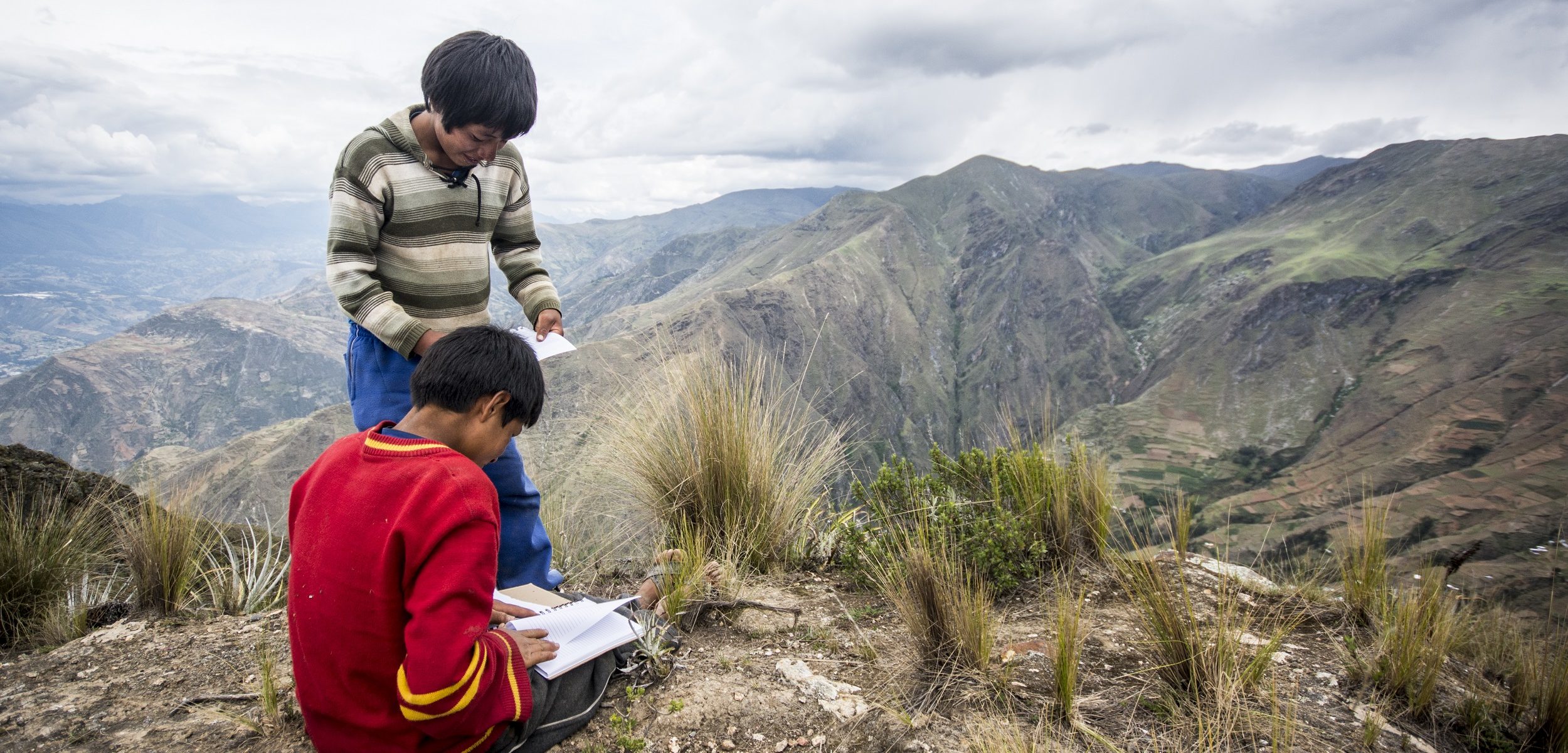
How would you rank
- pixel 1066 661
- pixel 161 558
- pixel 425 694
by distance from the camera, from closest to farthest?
pixel 425 694 < pixel 1066 661 < pixel 161 558

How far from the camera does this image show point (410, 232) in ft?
8.69

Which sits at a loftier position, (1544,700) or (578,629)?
(578,629)

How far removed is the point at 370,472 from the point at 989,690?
2.08 meters

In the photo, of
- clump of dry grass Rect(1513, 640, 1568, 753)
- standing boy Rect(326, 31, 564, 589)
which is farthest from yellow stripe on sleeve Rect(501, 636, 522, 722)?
clump of dry grass Rect(1513, 640, 1568, 753)

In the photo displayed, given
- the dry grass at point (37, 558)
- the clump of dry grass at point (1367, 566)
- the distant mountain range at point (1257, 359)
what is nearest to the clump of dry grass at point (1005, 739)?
the clump of dry grass at point (1367, 566)

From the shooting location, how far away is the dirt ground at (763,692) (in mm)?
2238

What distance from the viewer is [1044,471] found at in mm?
3752

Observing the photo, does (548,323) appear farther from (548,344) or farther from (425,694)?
(425,694)

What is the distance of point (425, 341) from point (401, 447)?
2.73ft

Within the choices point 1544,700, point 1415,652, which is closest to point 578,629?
point 1415,652

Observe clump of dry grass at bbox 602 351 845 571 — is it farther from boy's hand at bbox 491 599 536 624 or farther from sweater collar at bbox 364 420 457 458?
sweater collar at bbox 364 420 457 458

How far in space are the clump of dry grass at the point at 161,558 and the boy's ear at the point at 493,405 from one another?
2.72 meters

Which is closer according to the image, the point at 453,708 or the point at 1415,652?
the point at 453,708

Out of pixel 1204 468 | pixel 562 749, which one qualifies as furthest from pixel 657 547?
pixel 1204 468
